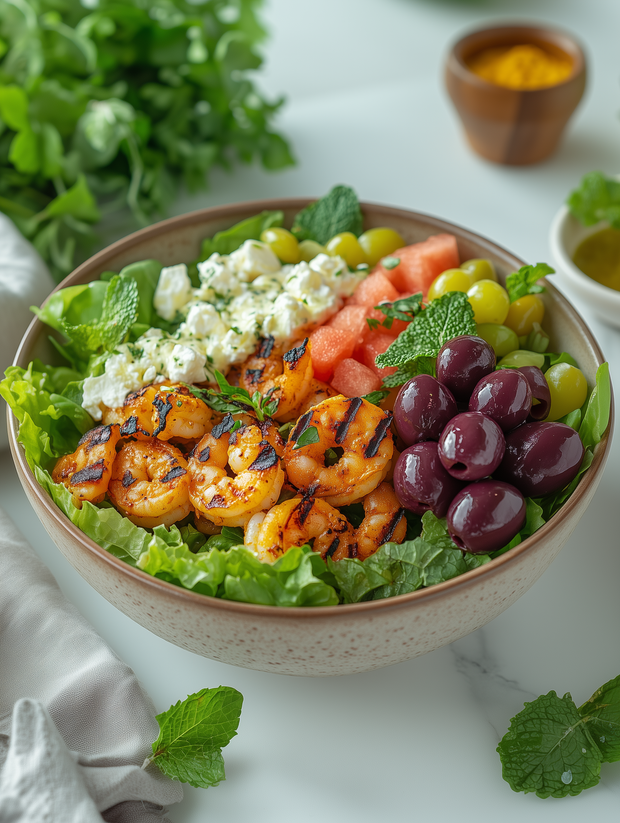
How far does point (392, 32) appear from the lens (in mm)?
3545

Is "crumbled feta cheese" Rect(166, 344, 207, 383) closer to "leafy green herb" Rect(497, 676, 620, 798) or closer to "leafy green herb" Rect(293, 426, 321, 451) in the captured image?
"leafy green herb" Rect(293, 426, 321, 451)

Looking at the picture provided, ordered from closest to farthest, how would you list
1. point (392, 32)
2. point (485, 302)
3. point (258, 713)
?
point (258, 713) < point (485, 302) < point (392, 32)

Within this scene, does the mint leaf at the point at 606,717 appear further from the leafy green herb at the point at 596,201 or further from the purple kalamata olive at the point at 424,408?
the leafy green herb at the point at 596,201

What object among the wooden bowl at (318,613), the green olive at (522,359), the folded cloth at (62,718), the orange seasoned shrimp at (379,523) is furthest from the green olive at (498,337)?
the folded cloth at (62,718)

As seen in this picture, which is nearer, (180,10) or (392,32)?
(180,10)

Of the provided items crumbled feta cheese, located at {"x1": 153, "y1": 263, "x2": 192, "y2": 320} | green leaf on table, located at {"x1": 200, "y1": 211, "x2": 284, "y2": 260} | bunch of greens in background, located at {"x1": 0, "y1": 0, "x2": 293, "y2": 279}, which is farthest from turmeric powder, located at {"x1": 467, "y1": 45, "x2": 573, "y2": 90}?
crumbled feta cheese, located at {"x1": 153, "y1": 263, "x2": 192, "y2": 320}

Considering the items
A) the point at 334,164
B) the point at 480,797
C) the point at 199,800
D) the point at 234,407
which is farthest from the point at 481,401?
the point at 334,164

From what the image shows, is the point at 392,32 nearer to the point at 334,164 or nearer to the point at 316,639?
the point at 334,164

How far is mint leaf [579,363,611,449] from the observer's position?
1.47m

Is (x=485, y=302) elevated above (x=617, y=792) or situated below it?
above

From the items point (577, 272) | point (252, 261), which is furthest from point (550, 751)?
point (577, 272)

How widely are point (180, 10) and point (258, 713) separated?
8.23 ft

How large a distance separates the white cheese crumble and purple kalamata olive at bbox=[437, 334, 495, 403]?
14.7 inches

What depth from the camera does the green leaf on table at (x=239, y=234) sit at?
6.69 ft
